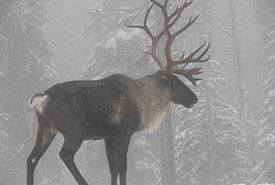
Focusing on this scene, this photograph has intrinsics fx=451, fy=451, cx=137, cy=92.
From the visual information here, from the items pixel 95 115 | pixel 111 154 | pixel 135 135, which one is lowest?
pixel 135 135

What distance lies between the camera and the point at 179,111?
66.7 feet

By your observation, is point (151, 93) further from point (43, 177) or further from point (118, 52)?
point (43, 177)

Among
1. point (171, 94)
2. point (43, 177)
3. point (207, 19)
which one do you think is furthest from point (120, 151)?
point (207, 19)

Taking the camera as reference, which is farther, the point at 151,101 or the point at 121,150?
the point at 151,101

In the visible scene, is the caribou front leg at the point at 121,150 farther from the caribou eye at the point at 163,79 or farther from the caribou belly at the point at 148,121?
the caribou eye at the point at 163,79

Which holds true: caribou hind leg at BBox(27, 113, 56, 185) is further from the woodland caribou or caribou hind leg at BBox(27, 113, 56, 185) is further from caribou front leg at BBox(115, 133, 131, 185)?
caribou front leg at BBox(115, 133, 131, 185)

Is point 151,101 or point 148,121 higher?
point 151,101

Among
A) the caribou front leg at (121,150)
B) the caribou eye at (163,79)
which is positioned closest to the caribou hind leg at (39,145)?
the caribou front leg at (121,150)

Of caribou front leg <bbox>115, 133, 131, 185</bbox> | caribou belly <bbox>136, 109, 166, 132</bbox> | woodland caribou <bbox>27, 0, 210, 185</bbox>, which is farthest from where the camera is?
caribou belly <bbox>136, 109, 166, 132</bbox>

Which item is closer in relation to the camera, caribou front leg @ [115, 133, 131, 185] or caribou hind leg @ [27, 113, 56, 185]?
caribou hind leg @ [27, 113, 56, 185]

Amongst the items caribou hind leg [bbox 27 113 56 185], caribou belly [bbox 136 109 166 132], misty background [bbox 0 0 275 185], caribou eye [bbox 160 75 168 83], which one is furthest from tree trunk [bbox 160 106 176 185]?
caribou hind leg [bbox 27 113 56 185]

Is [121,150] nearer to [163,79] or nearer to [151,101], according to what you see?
[151,101]

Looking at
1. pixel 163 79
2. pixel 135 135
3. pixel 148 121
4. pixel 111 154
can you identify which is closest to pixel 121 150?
pixel 111 154

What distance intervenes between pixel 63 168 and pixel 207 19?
1577 centimetres
